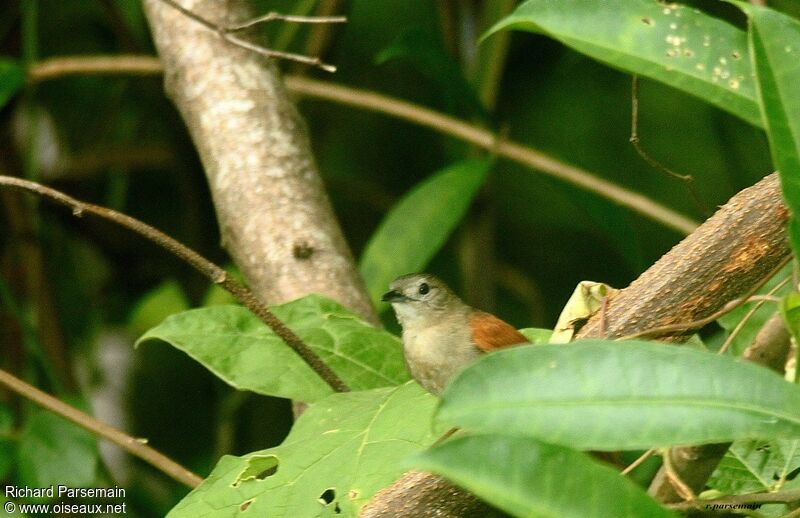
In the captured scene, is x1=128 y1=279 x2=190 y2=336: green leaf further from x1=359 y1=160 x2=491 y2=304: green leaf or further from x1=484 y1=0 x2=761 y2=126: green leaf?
x1=484 y1=0 x2=761 y2=126: green leaf

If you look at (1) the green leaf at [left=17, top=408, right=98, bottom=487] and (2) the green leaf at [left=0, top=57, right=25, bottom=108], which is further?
(2) the green leaf at [left=0, top=57, right=25, bottom=108]

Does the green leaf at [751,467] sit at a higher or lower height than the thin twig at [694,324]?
lower

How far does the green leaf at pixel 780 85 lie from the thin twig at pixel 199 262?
3.52 feet

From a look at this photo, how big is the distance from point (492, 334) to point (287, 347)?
2.06 ft

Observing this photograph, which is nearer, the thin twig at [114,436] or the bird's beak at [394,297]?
the thin twig at [114,436]

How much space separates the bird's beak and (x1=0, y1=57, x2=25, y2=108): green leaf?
1.47 m

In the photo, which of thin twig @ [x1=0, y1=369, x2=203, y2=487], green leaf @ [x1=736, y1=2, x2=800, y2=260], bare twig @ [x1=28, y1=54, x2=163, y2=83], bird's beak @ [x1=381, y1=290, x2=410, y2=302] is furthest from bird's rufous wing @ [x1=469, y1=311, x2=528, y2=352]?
bare twig @ [x1=28, y1=54, x2=163, y2=83]

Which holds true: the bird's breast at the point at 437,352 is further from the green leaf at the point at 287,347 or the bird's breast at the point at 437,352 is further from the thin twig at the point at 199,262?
the thin twig at the point at 199,262

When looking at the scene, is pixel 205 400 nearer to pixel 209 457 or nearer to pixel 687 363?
pixel 209 457

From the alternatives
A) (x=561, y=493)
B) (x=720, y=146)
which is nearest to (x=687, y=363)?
(x=561, y=493)

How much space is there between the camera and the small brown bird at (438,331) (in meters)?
2.51

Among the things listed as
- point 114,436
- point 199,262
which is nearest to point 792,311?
point 199,262

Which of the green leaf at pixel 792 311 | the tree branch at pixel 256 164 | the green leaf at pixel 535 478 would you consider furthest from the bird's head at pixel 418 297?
the green leaf at pixel 535 478

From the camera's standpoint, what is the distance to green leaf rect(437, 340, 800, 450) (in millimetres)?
1122
